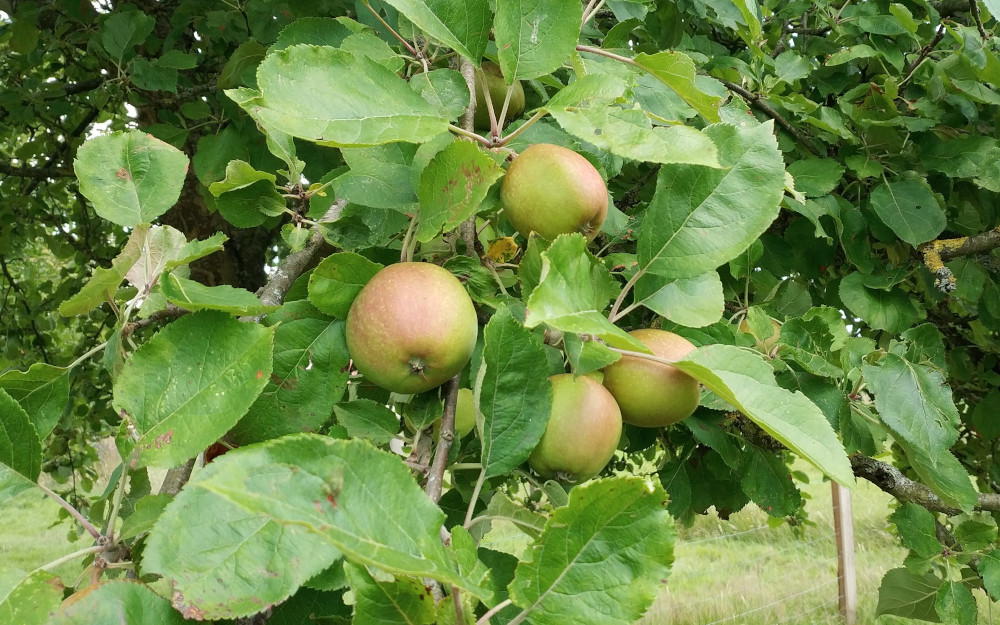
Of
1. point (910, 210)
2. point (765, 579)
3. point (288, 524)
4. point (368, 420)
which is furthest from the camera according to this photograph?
point (765, 579)

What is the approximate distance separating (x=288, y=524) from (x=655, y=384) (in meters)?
0.52

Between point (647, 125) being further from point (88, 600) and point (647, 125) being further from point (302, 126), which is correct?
point (88, 600)

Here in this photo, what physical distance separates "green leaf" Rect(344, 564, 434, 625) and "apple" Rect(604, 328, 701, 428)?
38 cm

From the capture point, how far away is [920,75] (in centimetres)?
202

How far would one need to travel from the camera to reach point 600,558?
0.55 meters

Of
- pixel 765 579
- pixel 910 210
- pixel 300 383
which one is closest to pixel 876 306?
pixel 910 210

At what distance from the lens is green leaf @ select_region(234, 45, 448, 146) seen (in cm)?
66

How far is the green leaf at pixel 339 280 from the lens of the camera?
786 millimetres

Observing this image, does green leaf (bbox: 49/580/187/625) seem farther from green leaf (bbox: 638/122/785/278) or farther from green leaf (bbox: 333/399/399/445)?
green leaf (bbox: 638/122/785/278)

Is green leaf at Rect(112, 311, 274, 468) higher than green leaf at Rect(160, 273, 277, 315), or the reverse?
green leaf at Rect(160, 273, 277, 315)

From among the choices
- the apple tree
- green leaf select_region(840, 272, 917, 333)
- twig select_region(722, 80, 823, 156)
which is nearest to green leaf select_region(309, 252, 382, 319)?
the apple tree

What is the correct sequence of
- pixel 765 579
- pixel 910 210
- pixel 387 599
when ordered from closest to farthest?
1. pixel 387 599
2. pixel 910 210
3. pixel 765 579

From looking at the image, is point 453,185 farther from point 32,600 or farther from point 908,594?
point 908,594

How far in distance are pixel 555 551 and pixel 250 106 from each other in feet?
1.54
